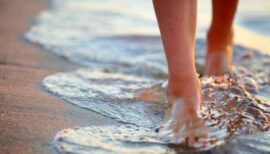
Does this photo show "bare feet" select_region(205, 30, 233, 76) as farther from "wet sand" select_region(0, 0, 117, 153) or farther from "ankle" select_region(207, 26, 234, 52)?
"wet sand" select_region(0, 0, 117, 153)

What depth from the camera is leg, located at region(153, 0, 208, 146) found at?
1.25 metres

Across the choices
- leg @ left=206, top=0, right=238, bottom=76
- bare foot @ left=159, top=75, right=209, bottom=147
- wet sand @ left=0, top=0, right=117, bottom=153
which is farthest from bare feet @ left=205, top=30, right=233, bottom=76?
wet sand @ left=0, top=0, right=117, bottom=153

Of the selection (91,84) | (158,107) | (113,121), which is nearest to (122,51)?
(91,84)

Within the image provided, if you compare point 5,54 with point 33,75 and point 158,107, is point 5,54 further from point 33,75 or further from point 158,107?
point 158,107

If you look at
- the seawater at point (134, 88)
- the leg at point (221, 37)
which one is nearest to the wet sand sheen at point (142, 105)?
the seawater at point (134, 88)

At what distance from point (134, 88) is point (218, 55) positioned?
2.36 feet

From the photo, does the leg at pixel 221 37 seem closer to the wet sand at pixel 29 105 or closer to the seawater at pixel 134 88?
the seawater at pixel 134 88

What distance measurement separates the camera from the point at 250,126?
4.31 ft

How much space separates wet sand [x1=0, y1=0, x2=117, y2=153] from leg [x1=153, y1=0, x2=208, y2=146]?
33cm

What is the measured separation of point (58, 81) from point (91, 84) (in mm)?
198

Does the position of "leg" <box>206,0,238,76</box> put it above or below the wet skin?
above

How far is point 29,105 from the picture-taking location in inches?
57.1

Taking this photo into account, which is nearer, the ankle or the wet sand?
the wet sand

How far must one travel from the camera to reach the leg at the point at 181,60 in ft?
4.09
